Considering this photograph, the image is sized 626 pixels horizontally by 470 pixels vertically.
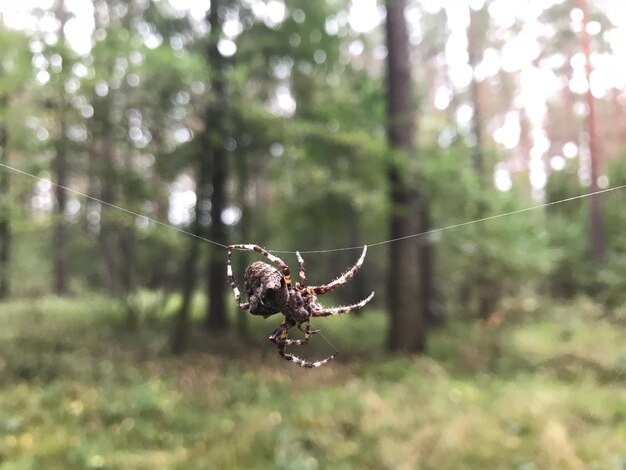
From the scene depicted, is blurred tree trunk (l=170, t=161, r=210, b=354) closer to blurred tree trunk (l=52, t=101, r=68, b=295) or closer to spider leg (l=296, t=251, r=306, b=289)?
blurred tree trunk (l=52, t=101, r=68, b=295)

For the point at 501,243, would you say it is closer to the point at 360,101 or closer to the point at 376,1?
the point at 360,101

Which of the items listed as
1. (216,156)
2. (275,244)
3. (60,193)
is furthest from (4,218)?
(275,244)

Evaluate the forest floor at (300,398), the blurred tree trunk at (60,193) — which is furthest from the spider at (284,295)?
the blurred tree trunk at (60,193)

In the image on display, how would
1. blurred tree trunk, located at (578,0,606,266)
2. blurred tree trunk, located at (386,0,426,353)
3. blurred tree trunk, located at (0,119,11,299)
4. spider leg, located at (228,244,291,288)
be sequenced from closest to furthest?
1. spider leg, located at (228,244,291,288)
2. blurred tree trunk, located at (578,0,606,266)
3. blurred tree trunk, located at (0,119,11,299)
4. blurred tree trunk, located at (386,0,426,353)

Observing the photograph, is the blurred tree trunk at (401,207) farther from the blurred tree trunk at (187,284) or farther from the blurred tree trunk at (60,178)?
the blurred tree trunk at (60,178)

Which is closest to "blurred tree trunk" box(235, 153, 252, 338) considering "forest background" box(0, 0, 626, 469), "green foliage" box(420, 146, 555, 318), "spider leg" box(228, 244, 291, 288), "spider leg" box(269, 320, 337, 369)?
"forest background" box(0, 0, 626, 469)

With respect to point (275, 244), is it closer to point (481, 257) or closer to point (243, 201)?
point (243, 201)
